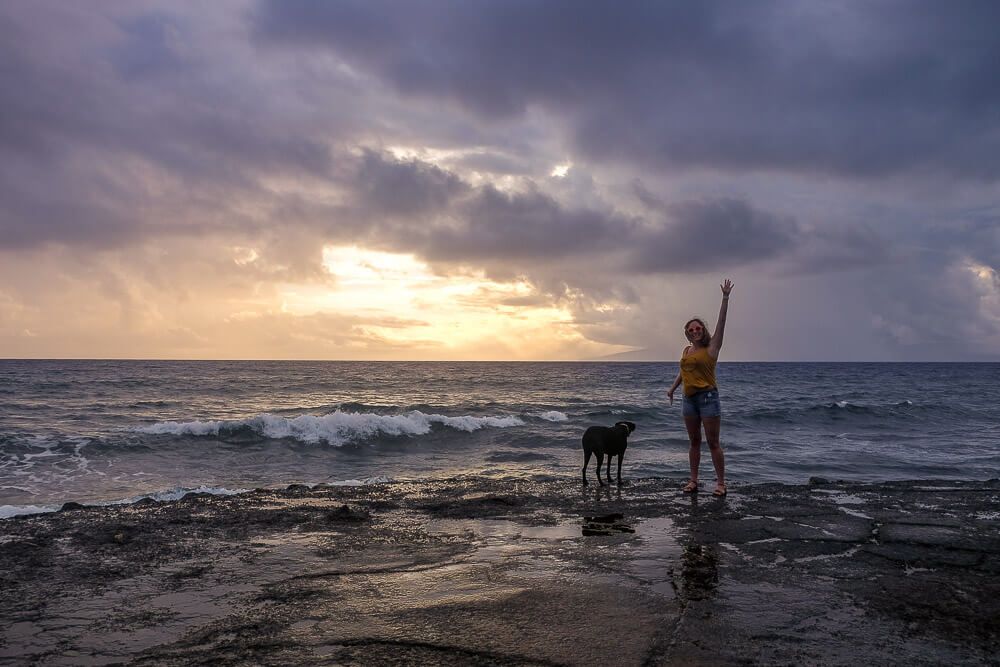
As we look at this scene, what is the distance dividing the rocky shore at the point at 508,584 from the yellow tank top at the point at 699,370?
146cm

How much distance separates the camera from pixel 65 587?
4.59 metres

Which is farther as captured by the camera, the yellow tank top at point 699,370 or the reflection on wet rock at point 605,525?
the yellow tank top at point 699,370

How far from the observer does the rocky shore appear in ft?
11.2

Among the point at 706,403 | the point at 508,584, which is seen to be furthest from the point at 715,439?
the point at 508,584

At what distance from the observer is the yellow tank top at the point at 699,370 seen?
7.86 m

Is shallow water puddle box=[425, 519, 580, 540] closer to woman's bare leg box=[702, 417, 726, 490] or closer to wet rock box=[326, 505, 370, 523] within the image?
wet rock box=[326, 505, 370, 523]

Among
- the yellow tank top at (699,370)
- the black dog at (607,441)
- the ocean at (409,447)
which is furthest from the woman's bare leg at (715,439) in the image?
the ocean at (409,447)

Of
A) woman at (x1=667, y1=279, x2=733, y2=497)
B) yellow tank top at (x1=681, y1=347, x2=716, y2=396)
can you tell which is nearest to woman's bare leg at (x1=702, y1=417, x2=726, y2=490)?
woman at (x1=667, y1=279, x2=733, y2=497)

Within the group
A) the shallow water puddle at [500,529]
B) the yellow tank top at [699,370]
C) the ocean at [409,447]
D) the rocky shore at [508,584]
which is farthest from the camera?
the ocean at [409,447]

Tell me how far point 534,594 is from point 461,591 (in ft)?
1.69

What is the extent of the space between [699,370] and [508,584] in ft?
14.6

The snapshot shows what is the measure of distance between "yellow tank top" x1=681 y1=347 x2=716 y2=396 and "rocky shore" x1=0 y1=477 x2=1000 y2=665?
146cm

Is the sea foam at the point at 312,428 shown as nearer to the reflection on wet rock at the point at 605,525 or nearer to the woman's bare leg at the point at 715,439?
the woman's bare leg at the point at 715,439

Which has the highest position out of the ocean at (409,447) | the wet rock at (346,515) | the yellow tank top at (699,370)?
the yellow tank top at (699,370)
